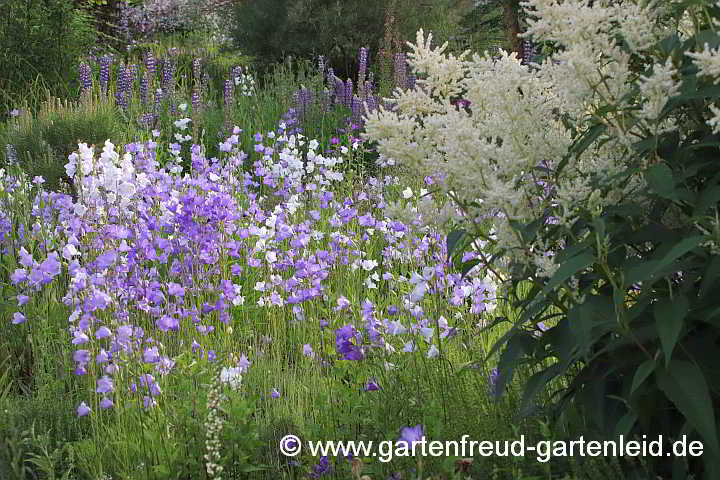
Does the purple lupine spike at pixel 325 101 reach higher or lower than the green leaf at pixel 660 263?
higher

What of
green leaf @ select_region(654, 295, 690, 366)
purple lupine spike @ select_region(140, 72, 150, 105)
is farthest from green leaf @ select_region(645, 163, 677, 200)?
purple lupine spike @ select_region(140, 72, 150, 105)

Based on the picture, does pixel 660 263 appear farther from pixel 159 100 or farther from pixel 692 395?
pixel 159 100

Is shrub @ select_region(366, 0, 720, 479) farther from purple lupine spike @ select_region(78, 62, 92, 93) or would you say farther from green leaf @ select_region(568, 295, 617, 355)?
purple lupine spike @ select_region(78, 62, 92, 93)

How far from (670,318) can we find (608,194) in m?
0.46

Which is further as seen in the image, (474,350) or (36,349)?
(36,349)

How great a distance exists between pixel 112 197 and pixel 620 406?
248 cm

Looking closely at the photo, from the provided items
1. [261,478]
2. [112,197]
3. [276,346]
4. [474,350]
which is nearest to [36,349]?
[112,197]

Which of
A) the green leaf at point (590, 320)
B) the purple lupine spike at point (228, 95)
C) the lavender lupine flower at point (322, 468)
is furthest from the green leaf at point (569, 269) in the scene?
the purple lupine spike at point (228, 95)

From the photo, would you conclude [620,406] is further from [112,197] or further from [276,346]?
[112,197]

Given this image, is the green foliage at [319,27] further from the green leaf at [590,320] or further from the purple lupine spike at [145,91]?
the green leaf at [590,320]

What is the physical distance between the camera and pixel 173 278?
4004 millimetres

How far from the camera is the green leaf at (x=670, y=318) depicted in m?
1.57

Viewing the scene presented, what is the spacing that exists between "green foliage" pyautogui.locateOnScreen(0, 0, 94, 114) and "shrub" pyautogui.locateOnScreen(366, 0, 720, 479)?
764cm

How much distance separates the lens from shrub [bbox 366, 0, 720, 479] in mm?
1731
